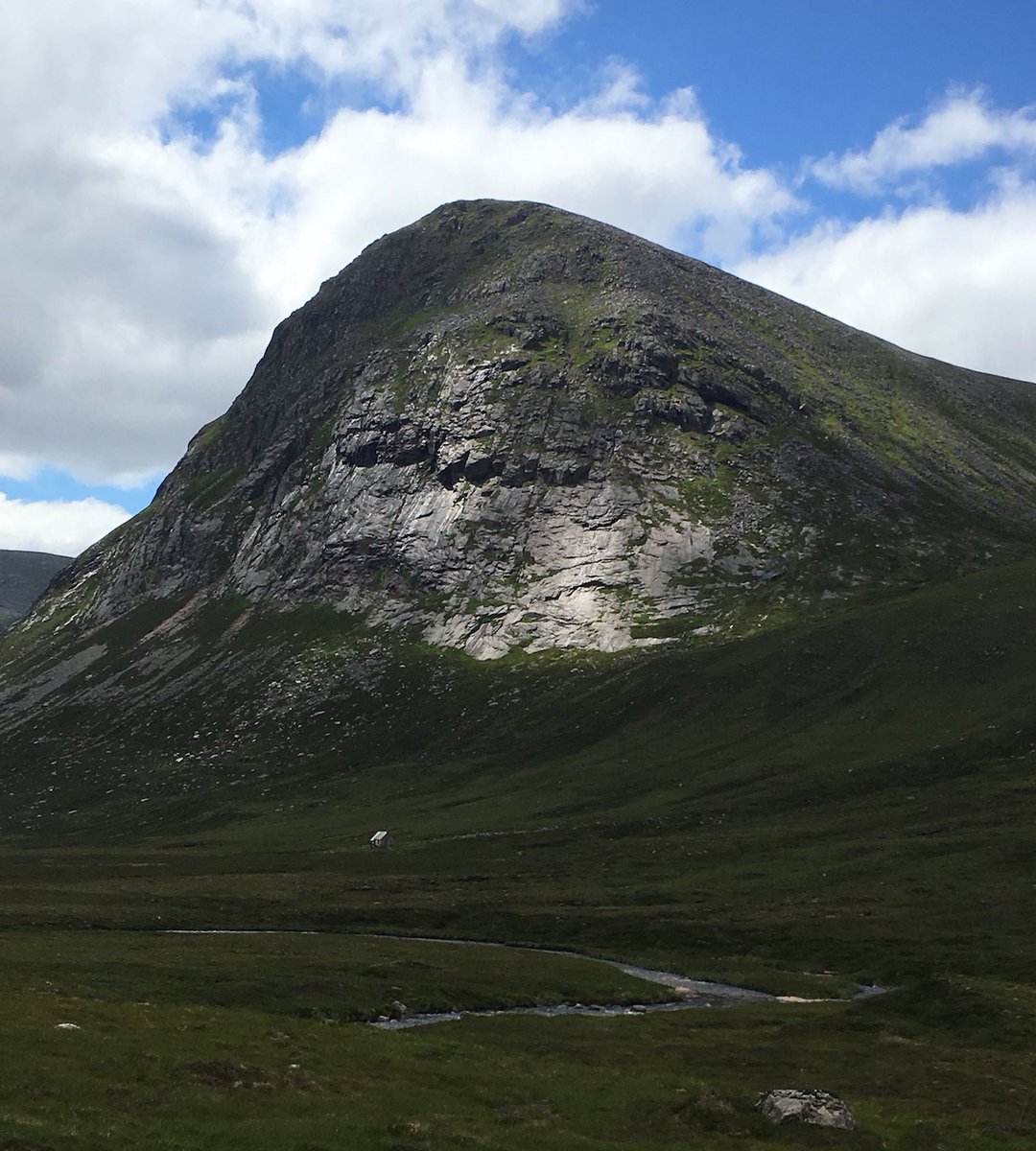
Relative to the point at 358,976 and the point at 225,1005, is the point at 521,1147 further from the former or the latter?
the point at 358,976

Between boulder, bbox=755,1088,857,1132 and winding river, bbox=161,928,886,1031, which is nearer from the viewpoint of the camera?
boulder, bbox=755,1088,857,1132

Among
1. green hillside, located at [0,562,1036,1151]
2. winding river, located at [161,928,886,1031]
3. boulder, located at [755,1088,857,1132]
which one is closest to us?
green hillside, located at [0,562,1036,1151]

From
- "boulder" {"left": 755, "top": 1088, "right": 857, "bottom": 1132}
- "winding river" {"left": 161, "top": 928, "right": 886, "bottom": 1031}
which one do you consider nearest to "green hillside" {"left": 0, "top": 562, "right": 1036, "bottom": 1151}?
"boulder" {"left": 755, "top": 1088, "right": 857, "bottom": 1132}

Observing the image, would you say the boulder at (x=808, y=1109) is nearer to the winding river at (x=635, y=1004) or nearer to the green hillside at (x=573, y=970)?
the green hillside at (x=573, y=970)

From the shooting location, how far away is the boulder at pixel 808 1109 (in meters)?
45.5

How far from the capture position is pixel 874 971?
99.1 metres

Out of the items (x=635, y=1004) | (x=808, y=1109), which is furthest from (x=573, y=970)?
(x=808, y=1109)

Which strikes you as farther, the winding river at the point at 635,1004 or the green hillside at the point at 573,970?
the winding river at the point at 635,1004

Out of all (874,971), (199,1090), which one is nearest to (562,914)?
(874,971)

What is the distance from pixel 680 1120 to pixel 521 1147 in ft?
30.7

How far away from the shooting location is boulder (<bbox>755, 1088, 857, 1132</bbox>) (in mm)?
45469

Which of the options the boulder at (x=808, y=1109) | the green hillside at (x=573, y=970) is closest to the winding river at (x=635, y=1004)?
the green hillside at (x=573, y=970)

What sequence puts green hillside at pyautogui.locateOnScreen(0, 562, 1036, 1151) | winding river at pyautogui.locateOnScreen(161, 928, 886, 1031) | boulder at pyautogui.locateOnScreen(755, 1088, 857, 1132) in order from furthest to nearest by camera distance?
winding river at pyautogui.locateOnScreen(161, 928, 886, 1031) → boulder at pyautogui.locateOnScreen(755, 1088, 857, 1132) → green hillside at pyautogui.locateOnScreen(0, 562, 1036, 1151)

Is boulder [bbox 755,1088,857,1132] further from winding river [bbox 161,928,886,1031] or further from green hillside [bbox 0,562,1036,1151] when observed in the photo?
winding river [bbox 161,928,886,1031]
